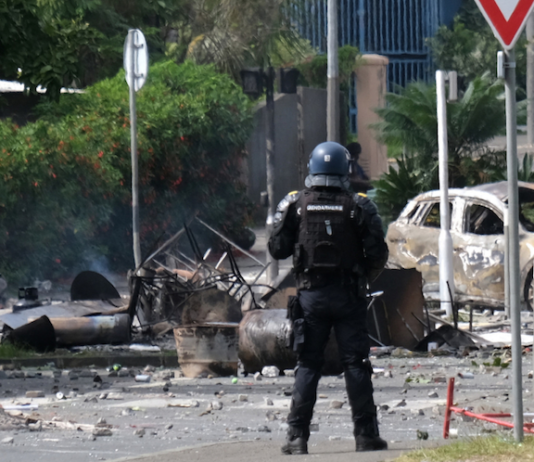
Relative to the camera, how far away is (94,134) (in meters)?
16.9

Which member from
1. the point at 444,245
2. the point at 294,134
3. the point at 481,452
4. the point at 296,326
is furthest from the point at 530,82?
the point at 481,452

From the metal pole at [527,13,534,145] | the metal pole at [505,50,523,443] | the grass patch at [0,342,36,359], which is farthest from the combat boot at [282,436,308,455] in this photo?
the metal pole at [527,13,534,145]

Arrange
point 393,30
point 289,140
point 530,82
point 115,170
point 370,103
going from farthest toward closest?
1. point 393,30
2. point 370,103
3. point 289,140
4. point 530,82
5. point 115,170

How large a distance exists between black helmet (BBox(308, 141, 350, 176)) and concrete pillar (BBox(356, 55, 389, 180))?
25.1 meters

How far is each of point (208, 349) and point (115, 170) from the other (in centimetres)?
791

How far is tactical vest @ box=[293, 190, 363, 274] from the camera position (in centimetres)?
588

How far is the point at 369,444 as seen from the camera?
226 inches

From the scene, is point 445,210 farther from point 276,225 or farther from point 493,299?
point 276,225

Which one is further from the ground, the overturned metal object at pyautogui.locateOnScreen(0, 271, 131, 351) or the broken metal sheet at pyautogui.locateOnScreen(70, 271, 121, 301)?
the broken metal sheet at pyautogui.locateOnScreen(70, 271, 121, 301)

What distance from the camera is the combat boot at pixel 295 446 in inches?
225

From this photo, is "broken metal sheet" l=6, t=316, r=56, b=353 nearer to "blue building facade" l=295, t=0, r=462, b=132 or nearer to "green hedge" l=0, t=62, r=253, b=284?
"green hedge" l=0, t=62, r=253, b=284

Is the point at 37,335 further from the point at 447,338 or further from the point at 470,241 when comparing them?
the point at 470,241

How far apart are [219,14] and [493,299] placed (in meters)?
16.5

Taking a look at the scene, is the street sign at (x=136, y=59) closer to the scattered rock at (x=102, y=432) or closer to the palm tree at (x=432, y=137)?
the scattered rock at (x=102, y=432)
